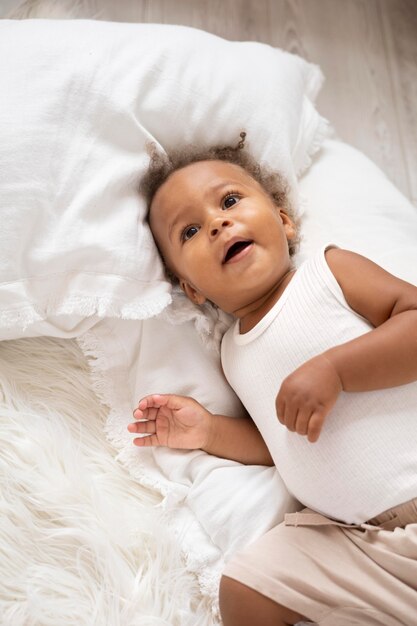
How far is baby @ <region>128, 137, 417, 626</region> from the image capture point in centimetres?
91

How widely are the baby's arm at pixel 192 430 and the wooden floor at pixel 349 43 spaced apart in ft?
2.76

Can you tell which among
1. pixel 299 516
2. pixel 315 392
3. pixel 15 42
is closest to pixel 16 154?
pixel 15 42

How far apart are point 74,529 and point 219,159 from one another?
0.68 meters

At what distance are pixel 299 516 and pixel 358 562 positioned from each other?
11 cm

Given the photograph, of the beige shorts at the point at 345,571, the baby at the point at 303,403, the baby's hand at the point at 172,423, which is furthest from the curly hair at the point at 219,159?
the beige shorts at the point at 345,571

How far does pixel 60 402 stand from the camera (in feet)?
3.65

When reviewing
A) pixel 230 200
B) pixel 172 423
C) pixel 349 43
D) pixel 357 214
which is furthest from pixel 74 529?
pixel 349 43

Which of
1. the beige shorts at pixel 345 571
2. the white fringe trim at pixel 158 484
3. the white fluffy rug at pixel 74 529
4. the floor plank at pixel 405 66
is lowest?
the white fluffy rug at pixel 74 529

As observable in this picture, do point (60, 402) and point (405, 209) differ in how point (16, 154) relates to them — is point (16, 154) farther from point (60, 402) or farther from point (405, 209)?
point (405, 209)

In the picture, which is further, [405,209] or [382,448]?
[405,209]

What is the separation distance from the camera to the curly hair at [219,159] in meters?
1.13

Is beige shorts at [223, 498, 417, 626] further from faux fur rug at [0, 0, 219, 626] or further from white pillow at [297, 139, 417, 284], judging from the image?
white pillow at [297, 139, 417, 284]

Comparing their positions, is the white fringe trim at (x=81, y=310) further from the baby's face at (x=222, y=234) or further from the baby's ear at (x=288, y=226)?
the baby's ear at (x=288, y=226)

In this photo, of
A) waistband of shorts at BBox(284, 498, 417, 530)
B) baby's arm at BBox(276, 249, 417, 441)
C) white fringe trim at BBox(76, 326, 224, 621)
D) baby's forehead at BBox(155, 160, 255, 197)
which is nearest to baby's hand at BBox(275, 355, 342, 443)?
baby's arm at BBox(276, 249, 417, 441)
